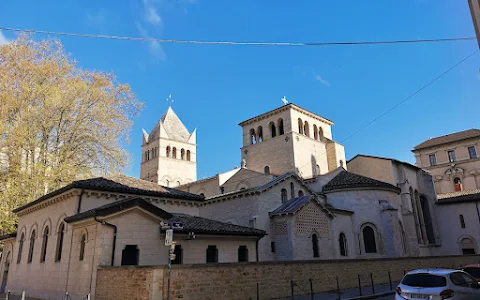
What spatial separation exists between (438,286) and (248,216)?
17017 mm

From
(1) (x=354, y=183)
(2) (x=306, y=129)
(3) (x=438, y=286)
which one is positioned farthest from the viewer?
(2) (x=306, y=129)

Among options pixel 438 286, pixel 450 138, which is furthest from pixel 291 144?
pixel 450 138

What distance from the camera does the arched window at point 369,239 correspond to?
27.8 m

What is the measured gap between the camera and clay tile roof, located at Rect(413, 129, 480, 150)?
52906 millimetres

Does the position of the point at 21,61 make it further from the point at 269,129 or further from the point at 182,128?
the point at 182,128

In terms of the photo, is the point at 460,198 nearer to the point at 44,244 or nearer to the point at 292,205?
the point at 292,205

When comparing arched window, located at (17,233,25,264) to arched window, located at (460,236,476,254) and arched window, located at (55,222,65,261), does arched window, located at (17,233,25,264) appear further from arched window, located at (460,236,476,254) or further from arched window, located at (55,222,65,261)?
arched window, located at (460,236,476,254)

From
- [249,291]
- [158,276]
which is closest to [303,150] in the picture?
[249,291]

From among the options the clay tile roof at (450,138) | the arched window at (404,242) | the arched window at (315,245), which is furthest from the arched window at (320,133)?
the arched window at (315,245)

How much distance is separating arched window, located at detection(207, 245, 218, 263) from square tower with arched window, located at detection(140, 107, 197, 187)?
1561 inches

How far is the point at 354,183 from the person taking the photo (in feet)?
94.8

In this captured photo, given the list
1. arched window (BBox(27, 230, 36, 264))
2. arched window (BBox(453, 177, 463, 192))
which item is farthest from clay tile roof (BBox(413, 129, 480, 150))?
arched window (BBox(27, 230, 36, 264))

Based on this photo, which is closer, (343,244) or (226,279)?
(226,279)

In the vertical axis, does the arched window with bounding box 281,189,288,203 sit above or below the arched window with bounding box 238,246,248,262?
above
